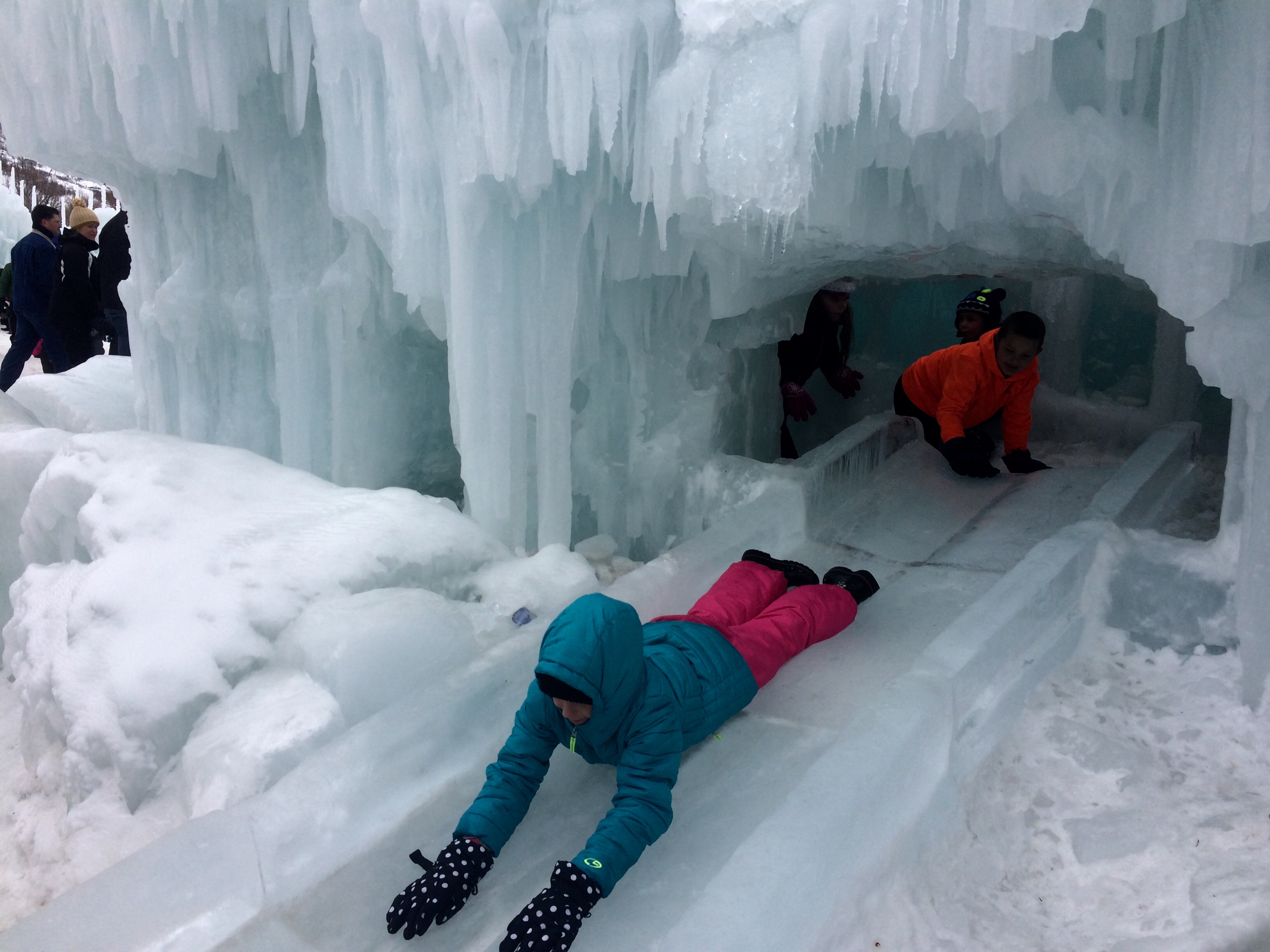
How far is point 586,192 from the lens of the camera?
3.86 metres

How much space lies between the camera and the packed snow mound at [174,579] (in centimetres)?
275

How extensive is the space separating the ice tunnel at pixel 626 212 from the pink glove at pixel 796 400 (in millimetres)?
109

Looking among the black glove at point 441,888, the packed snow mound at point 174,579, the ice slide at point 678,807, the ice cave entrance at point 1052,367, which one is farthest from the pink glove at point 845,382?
the black glove at point 441,888

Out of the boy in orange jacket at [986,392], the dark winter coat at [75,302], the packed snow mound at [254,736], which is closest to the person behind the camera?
the packed snow mound at [254,736]

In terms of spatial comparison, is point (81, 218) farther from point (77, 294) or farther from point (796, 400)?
point (796, 400)

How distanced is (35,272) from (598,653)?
262 inches

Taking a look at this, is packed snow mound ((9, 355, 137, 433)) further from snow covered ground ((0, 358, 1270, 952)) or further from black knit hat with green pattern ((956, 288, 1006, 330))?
black knit hat with green pattern ((956, 288, 1006, 330))

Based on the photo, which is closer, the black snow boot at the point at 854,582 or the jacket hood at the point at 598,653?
the jacket hood at the point at 598,653

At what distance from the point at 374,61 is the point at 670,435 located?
86.3 inches

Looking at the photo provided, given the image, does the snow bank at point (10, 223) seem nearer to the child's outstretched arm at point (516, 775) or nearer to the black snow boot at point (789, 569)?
the black snow boot at point (789, 569)

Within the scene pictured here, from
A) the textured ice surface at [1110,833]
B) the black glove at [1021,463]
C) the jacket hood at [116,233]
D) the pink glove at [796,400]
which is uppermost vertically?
the jacket hood at [116,233]

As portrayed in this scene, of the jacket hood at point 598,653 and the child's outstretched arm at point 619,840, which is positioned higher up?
the jacket hood at point 598,653

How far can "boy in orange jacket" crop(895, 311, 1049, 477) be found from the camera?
4539mm

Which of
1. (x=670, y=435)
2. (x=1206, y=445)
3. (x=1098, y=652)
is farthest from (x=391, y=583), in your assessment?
(x=1206, y=445)
